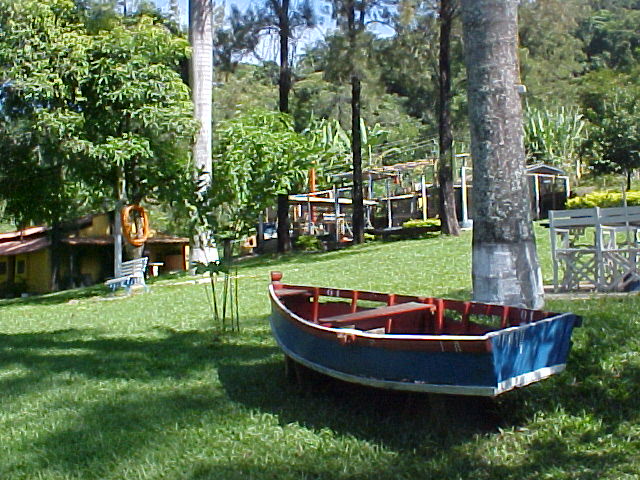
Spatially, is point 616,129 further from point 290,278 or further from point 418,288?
point 418,288

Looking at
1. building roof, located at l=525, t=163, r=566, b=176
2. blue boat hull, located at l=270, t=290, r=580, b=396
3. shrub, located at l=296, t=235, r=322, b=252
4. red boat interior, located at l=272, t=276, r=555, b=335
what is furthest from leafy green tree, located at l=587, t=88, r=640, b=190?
blue boat hull, located at l=270, t=290, r=580, b=396

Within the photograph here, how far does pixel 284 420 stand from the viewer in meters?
6.25

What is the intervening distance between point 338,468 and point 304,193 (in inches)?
1329

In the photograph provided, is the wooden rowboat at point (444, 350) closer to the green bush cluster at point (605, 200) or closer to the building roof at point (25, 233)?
the green bush cluster at point (605, 200)

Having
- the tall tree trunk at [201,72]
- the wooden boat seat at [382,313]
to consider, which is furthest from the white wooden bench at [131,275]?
the wooden boat seat at [382,313]

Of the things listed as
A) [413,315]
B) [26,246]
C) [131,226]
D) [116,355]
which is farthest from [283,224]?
[413,315]

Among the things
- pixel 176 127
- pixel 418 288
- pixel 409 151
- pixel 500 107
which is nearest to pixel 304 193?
pixel 409 151

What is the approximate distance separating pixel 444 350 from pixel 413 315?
6.87 feet

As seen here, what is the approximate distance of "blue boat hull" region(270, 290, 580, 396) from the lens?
5.03 meters

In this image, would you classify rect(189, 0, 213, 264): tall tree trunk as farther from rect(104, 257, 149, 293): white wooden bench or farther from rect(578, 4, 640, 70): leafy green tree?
rect(578, 4, 640, 70): leafy green tree

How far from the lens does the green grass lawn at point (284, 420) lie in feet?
17.1

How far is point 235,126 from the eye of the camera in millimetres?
23516

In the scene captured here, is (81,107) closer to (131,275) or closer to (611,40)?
(131,275)

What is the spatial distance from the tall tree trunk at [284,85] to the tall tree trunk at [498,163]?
872 inches
